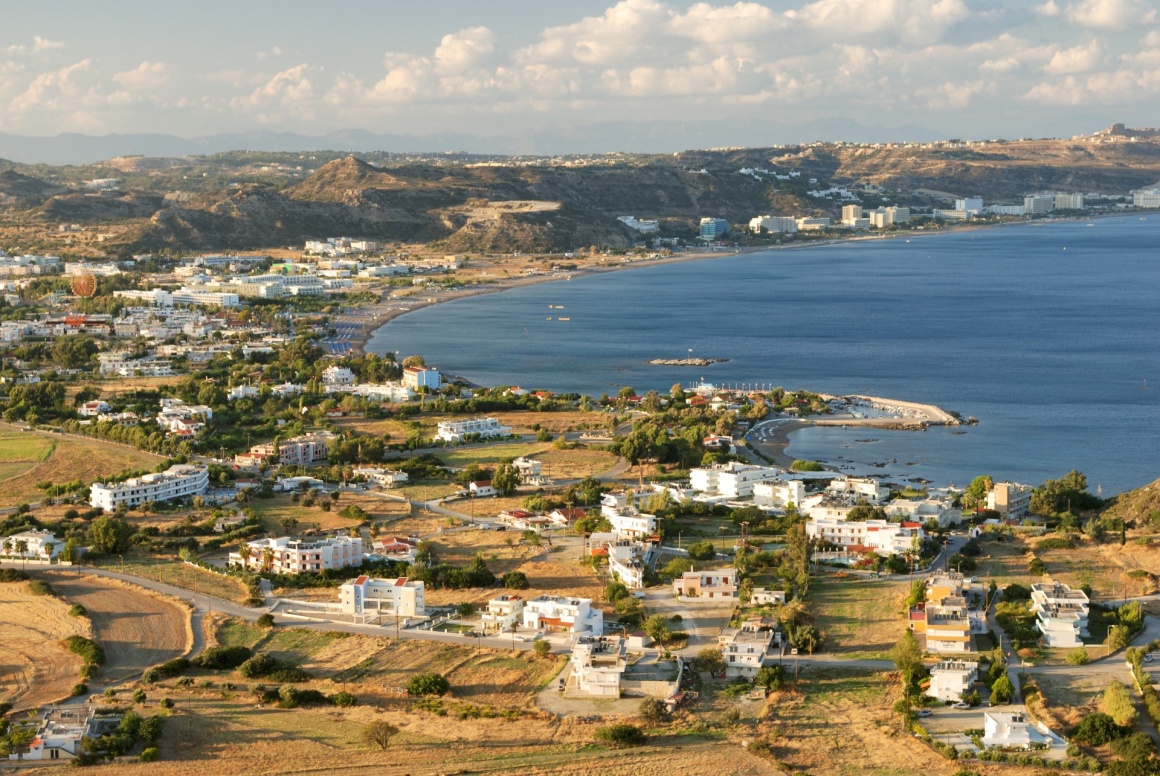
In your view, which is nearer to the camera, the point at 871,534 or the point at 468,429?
the point at 871,534

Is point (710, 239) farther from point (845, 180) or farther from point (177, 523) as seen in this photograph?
point (177, 523)

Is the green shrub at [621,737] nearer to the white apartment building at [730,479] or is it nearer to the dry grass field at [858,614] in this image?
the dry grass field at [858,614]

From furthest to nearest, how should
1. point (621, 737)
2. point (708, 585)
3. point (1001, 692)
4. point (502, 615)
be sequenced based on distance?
point (708, 585)
point (502, 615)
point (1001, 692)
point (621, 737)

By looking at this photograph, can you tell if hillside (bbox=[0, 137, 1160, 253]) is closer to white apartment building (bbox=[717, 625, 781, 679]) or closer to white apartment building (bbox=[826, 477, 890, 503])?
white apartment building (bbox=[826, 477, 890, 503])

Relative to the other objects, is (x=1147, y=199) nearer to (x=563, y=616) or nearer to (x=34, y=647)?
(x=563, y=616)

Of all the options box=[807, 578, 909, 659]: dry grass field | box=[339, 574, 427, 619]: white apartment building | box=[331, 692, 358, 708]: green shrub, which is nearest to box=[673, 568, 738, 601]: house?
box=[807, 578, 909, 659]: dry grass field

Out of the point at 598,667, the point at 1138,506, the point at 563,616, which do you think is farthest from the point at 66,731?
the point at 1138,506

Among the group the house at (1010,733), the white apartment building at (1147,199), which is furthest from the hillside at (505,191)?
the house at (1010,733)

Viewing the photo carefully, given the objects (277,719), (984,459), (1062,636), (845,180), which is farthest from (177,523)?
(845,180)
